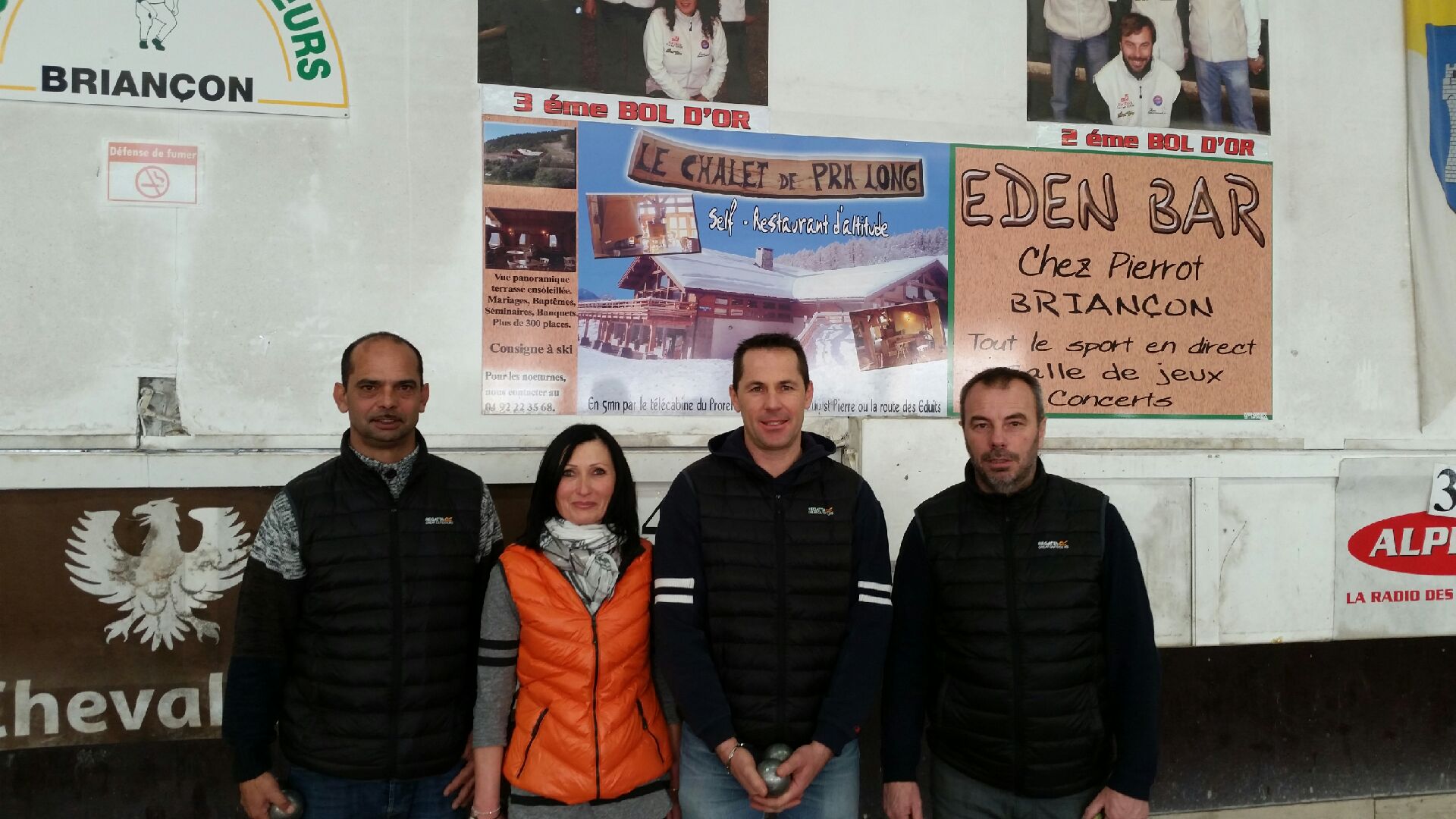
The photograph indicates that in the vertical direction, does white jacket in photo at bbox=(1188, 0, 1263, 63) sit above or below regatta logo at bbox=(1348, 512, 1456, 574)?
above

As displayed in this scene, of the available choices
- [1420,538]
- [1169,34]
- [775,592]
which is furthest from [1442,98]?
[775,592]

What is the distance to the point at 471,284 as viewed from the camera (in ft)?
9.40

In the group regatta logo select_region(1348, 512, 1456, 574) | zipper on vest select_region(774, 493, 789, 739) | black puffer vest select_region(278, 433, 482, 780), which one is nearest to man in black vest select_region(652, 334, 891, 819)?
zipper on vest select_region(774, 493, 789, 739)

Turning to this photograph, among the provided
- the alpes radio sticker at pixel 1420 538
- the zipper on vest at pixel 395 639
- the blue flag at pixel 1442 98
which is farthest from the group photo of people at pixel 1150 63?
the zipper on vest at pixel 395 639

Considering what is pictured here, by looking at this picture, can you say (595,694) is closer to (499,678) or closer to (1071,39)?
(499,678)

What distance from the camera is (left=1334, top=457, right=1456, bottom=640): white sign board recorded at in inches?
131

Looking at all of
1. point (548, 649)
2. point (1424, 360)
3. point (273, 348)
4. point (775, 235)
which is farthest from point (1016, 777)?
point (1424, 360)

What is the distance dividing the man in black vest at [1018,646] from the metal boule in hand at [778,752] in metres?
0.32

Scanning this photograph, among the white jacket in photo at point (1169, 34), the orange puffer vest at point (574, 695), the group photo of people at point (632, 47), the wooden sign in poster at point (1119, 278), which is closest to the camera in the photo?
the orange puffer vest at point (574, 695)

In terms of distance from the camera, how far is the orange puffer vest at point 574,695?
1.98m

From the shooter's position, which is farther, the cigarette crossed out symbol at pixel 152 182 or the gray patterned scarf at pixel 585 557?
the cigarette crossed out symbol at pixel 152 182

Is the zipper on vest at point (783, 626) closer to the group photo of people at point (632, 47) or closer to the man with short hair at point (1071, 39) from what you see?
the group photo of people at point (632, 47)

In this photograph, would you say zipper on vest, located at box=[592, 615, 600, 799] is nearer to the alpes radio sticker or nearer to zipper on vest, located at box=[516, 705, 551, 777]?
zipper on vest, located at box=[516, 705, 551, 777]

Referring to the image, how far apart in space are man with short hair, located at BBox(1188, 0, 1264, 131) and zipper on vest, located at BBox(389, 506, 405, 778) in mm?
3126
